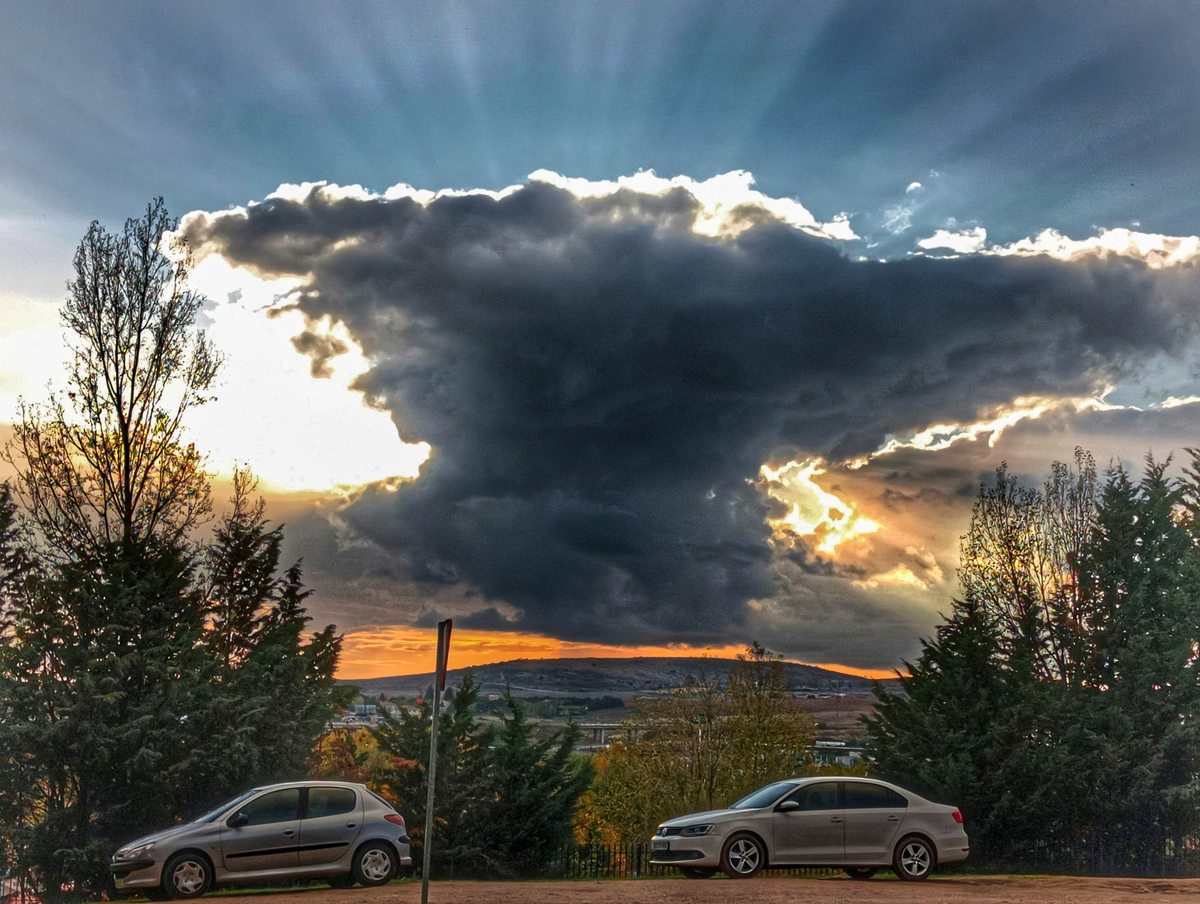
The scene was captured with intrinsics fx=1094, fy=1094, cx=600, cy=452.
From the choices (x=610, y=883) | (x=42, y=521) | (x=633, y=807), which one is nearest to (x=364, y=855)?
(x=610, y=883)

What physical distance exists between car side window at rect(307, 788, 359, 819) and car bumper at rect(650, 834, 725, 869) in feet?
17.0

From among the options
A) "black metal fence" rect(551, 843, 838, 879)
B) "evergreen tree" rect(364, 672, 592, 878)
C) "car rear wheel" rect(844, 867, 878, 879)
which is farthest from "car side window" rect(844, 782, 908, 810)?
"evergreen tree" rect(364, 672, 592, 878)

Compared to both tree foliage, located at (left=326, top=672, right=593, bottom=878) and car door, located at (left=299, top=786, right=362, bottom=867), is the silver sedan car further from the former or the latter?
tree foliage, located at (left=326, top=672, right=593, bottom=878)

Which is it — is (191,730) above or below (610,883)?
above

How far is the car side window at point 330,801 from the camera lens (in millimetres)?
17828

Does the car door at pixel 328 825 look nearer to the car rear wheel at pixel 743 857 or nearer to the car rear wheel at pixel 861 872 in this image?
the car rear wheel at pixel 743 857

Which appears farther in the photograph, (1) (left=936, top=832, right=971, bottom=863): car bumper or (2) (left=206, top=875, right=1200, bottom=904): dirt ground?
(1) (left=936, top=832, right=971, bottom=863): car bumper

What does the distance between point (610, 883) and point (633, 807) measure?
3925cm

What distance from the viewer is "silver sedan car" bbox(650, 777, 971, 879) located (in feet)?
59.3

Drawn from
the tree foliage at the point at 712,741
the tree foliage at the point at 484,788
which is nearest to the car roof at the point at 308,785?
the tree foliage at the point at 484,788

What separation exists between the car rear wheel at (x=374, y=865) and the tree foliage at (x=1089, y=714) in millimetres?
13685

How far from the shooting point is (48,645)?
2597 centimetres

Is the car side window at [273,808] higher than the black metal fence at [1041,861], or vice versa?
the car side window at [273,808]

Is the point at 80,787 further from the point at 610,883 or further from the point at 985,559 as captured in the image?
the point at 985,559
